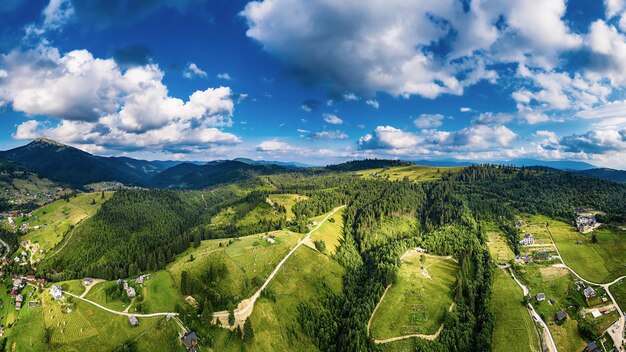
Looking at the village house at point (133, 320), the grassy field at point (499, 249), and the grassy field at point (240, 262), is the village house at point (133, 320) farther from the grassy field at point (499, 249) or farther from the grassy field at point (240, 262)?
the grassy field at point (499, 249)

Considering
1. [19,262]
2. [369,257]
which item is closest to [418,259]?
[369,257]

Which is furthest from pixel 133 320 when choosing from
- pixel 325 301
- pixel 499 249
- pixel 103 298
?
pixel 499 249

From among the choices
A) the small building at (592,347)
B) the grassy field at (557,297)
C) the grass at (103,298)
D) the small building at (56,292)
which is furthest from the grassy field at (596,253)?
the small building at (56,292)

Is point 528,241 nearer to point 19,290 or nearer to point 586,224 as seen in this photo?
point 586,224

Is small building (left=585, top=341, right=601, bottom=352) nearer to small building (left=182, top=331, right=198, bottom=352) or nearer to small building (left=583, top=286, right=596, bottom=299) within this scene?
small building (left=583, top=286, right=596, bottom=299)

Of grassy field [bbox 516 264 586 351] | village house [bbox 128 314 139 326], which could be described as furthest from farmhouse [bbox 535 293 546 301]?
village house [bbox 128 314 139 326]

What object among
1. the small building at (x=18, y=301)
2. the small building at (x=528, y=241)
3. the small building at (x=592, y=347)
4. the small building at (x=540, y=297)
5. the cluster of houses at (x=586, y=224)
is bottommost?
the small building at (x=592, y=347)
